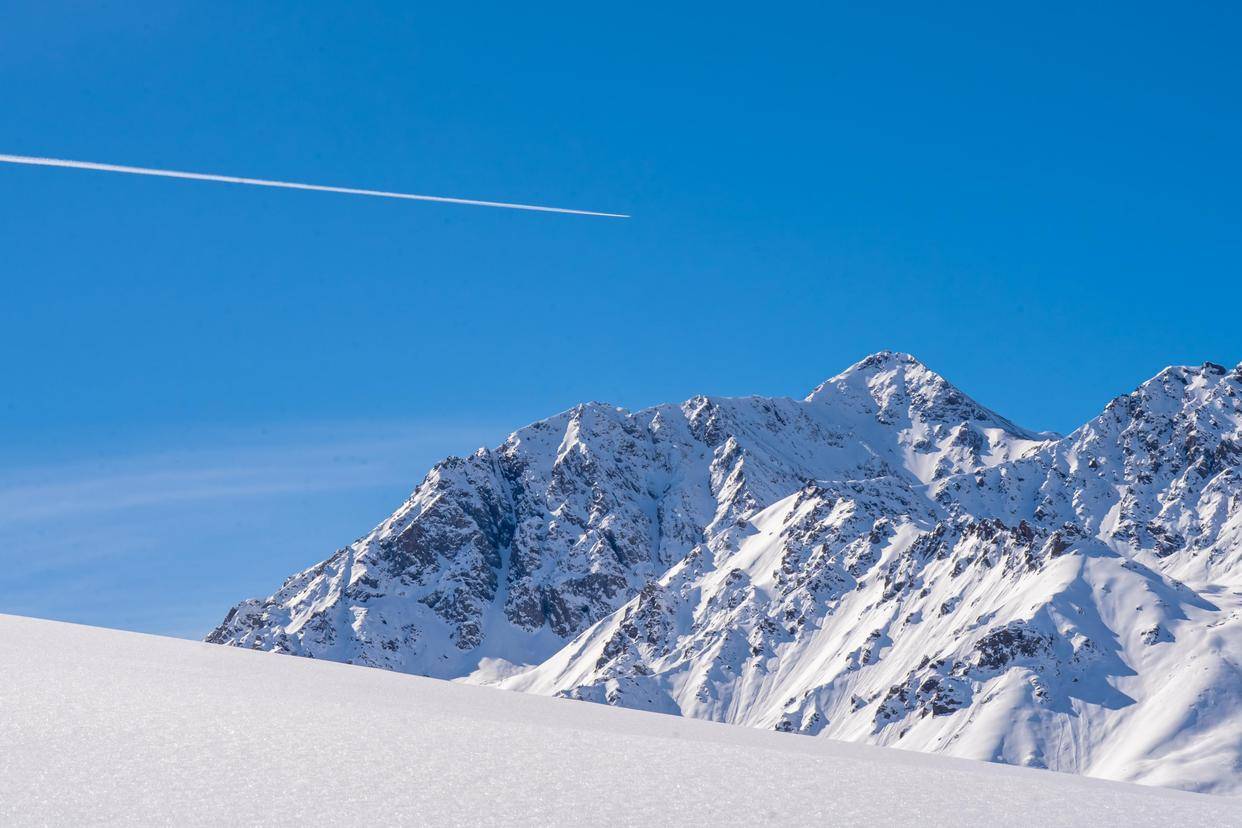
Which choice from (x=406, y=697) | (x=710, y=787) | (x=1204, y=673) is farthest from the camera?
(x=1204, y=673)

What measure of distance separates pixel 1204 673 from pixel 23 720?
691ft

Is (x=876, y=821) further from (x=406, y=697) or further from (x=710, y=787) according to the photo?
(x=406, y=697)

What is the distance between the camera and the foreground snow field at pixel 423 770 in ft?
30.2

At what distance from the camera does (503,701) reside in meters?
14.6

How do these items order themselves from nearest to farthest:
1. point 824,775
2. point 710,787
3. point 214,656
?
point 710,787 < point 824,775 < point 214,656

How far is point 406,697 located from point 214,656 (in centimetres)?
325

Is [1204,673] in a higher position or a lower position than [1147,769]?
higher

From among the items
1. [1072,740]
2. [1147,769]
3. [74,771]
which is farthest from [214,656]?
[1072,740]

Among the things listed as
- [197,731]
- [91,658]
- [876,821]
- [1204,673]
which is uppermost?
[1204,673]

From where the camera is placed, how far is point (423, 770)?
10.1 metres

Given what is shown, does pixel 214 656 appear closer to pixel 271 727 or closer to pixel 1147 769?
pixel 271 727

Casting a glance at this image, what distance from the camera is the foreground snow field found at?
30.2ft

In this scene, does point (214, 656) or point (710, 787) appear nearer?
point (710, 787)

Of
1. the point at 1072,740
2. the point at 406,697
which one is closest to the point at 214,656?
the point at 406,697
